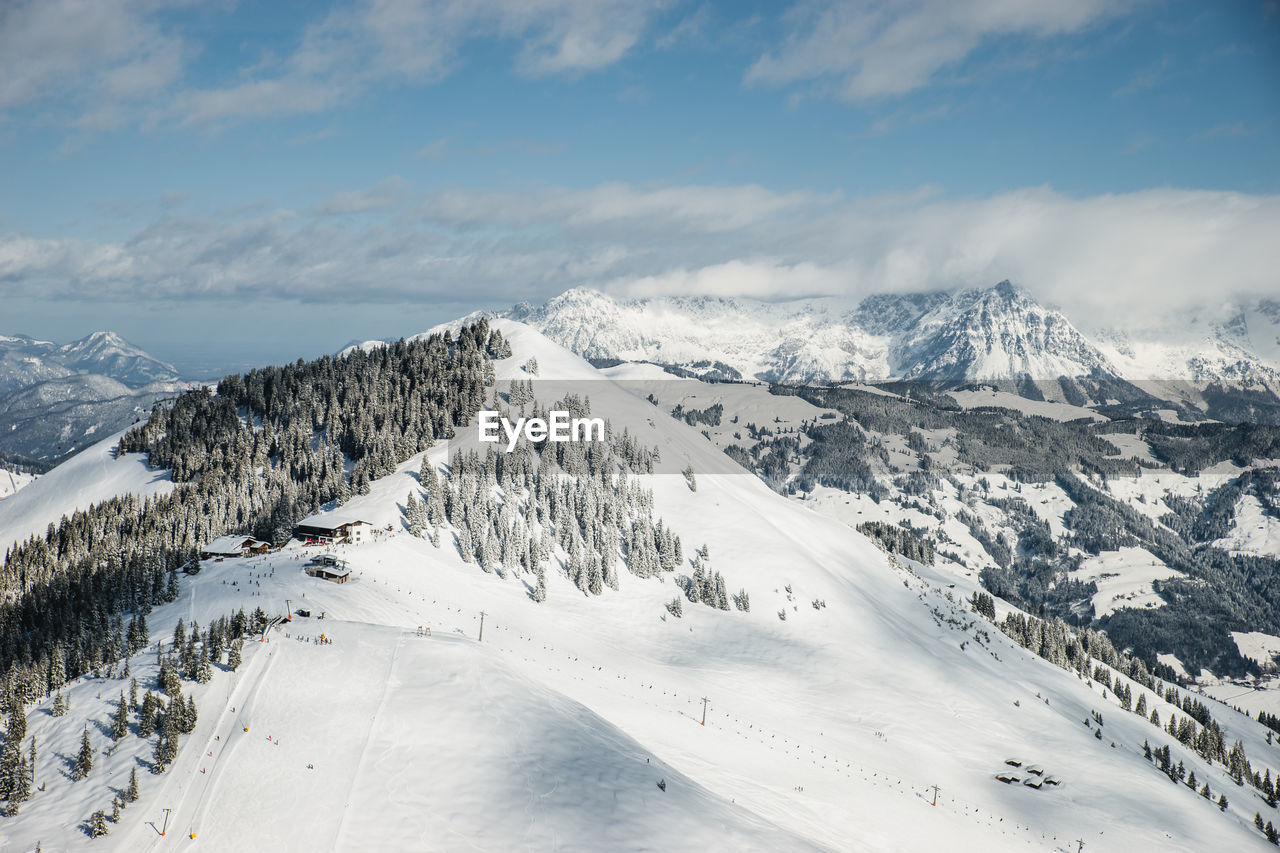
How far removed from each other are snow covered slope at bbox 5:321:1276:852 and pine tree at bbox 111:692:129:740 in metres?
2.52

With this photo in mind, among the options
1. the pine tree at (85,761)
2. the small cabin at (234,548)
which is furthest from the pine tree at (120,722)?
the small cabin at (234,548)

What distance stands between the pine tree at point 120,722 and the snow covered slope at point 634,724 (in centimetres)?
252

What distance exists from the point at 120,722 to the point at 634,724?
4769 cm

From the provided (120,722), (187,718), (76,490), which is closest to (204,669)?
A: (120,722)

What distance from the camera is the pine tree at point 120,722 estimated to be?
56278 millimetres

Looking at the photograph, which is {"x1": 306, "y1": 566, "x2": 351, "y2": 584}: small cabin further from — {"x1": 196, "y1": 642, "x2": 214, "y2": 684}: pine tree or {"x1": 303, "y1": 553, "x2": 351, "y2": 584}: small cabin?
{"x1": 196, "y1": 642, "x2": 214, "y2": 684}: pine tree

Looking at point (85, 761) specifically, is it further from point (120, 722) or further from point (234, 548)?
point (234, 548)

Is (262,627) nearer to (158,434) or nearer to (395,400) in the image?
(395,400)

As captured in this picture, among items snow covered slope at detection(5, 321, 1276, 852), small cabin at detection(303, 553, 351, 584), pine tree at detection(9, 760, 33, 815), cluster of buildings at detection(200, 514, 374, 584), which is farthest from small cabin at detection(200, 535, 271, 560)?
pine tree at detection(9, 760, 33, 815)

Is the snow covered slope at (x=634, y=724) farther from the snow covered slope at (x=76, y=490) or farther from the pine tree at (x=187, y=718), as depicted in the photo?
the snow covered slope at (x=76, y=490)

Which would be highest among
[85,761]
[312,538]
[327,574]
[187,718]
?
[312,538]

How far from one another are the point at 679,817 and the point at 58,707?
54157mm

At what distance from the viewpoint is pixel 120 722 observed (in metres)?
56.9

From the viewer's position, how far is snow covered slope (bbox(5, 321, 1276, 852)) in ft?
164
